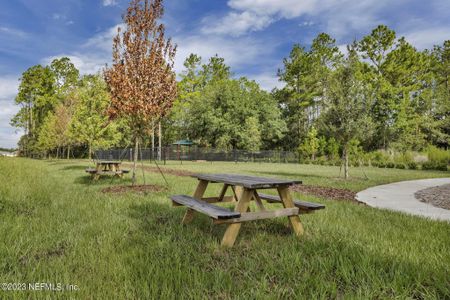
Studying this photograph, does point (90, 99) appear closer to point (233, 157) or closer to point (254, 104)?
point (233, 157)

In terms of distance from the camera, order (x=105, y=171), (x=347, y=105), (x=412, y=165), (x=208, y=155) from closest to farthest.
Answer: (x=105, y=171)
(x=347, y=105)
(x=412, y=165)
(x=208, y=155)

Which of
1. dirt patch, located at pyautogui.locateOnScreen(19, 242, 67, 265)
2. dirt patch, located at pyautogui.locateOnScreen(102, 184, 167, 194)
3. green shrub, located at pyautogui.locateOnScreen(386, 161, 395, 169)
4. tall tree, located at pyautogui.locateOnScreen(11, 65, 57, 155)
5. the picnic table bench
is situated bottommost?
green shrub, located at pyautogui.locateOnScreen(386, 161, 395, 169)

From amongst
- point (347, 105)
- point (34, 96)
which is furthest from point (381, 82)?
point (34, 96)

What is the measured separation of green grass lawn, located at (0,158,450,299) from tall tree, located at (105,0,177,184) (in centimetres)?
425

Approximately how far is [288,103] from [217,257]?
137ft

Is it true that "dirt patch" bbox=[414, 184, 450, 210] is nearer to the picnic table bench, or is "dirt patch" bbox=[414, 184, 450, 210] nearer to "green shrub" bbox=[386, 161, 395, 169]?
the picnic table bench

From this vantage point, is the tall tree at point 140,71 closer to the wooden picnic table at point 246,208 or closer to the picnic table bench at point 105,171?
the picnic table bench at point 105,171

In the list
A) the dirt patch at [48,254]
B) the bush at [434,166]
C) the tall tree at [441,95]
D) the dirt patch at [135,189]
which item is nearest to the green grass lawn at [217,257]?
the dirt patch at [48,254]

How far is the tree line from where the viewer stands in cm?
3203

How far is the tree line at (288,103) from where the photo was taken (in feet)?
105

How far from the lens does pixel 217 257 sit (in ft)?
9.47

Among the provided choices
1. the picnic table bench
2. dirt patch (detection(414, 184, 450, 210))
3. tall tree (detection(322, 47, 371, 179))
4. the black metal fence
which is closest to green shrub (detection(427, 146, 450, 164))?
tall tree (detection(322, 47, 371, 179))

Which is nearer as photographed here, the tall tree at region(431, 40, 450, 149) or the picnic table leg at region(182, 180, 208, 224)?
the picnic table leg at region(182, 180, 208, 224)

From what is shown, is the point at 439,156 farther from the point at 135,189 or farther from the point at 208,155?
the point at 135,189
